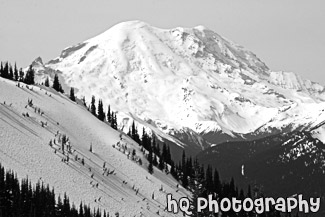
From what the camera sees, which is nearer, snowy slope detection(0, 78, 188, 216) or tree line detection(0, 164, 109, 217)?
tree line detection(0, 164, 109, 217)

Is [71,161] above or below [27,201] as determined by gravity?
below

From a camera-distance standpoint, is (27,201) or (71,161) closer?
(27,201)

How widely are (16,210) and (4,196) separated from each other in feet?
15.8

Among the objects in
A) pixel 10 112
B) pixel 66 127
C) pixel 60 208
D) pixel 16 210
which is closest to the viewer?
pixel 16 210

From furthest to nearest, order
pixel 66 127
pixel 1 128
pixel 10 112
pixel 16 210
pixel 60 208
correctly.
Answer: pixel 66 127 → pixel 10 112 → pixel 1 128 → pixel 60 208 → pixel 16 210

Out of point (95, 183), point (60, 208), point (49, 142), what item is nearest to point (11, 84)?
point (49, 142)

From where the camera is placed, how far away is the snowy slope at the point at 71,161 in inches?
6122

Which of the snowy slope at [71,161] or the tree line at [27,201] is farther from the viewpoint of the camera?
the snowy slope at [71,161]

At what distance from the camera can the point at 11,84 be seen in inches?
7761

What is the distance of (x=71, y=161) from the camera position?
167 meters

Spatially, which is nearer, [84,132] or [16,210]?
[16,210]

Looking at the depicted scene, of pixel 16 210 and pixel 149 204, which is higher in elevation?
pixel 16 210

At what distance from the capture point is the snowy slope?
6122 inches

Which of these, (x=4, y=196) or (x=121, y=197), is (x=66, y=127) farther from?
(x=4, y=196)
